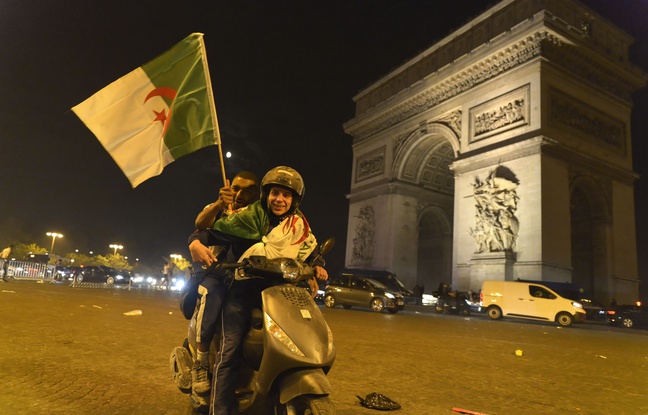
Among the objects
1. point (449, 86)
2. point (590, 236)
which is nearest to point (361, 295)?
point (590, 236)

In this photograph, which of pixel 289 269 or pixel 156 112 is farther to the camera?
pixel 156 112

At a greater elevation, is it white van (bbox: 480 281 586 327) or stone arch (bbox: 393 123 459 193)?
stone arch (bbox: 393 123 459 193)

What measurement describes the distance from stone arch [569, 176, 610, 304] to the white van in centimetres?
784

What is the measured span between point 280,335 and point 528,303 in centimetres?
1648

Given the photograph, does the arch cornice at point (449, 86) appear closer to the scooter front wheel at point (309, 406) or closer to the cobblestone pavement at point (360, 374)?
the cobblestone pavement at point (360, 374)

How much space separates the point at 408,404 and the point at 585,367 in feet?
12.4

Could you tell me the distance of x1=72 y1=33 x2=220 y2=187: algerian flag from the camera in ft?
13.7

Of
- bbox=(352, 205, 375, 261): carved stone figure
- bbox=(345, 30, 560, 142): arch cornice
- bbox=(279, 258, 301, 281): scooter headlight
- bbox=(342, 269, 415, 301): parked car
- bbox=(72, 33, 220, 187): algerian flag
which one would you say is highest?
bbox=(345, 30, 560, 142): arch cornice

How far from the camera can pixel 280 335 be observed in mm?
2248

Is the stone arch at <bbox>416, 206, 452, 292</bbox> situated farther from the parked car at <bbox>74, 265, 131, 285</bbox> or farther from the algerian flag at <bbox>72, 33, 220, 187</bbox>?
the algerian flag at <bbox>72, 33, 220, 187</bbox>

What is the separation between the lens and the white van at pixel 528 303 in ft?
52.0

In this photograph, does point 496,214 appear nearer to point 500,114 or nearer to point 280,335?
point 500,114

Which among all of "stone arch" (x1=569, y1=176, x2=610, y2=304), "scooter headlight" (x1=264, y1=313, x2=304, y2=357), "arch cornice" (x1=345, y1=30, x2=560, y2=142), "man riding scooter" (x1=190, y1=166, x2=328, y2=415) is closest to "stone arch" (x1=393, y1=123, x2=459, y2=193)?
"arch cornice" (x1=345, y1=30, x2=560, y2=142)

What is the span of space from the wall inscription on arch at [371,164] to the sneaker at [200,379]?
29.4 m
